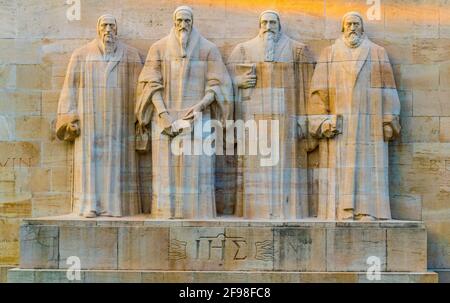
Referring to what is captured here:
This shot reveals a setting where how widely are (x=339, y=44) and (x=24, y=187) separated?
5670 mm

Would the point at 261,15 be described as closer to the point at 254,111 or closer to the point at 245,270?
the point at 254,111

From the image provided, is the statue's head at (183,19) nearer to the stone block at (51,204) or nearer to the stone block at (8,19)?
the stone block at (8,19)

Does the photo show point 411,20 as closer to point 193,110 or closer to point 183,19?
point 183,19

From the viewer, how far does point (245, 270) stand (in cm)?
1838

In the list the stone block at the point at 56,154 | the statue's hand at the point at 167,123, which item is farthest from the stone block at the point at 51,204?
the statue's hand at the point at 167,123

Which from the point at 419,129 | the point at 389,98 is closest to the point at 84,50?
the point at 389,98

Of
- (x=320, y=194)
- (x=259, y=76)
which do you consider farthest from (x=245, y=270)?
(x=259, y=76)

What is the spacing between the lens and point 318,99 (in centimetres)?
1912

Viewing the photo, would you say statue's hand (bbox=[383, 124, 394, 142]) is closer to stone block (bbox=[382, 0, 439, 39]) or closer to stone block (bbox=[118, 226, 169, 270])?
stone block (bbox=[382, 0, 439, 39])

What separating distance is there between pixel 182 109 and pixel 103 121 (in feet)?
4.28

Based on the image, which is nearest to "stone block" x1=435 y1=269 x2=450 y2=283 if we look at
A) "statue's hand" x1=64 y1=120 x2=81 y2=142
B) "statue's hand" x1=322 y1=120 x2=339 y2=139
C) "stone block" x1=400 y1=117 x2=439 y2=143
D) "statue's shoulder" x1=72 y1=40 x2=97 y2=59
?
"stone block" x1=400 y1=117 x2=439 y2=143

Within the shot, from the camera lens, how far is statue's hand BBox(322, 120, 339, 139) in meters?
19.0

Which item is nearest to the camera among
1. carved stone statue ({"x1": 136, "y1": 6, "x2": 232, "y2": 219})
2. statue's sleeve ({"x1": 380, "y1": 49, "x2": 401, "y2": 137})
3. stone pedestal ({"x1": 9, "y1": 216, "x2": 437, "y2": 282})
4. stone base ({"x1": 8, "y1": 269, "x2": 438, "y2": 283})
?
stone base ({"x1": 8, "y1": 269, "x2": 438, "y2": 283})

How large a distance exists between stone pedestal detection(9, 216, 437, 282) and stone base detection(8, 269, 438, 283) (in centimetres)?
2
